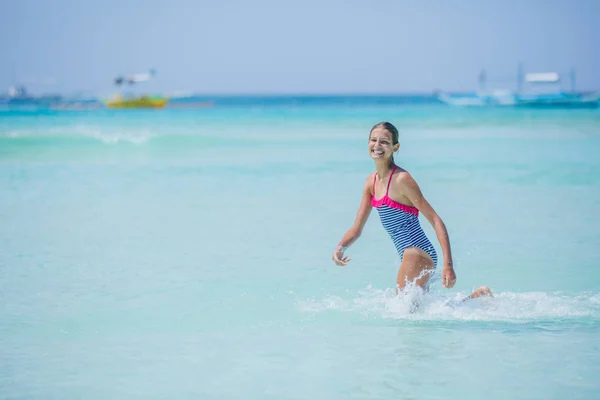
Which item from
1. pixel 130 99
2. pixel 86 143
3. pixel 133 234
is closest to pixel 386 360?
pixel 133 234

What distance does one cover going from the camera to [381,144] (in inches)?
197

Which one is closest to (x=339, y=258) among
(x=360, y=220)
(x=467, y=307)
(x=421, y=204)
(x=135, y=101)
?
(x=360, y=220)

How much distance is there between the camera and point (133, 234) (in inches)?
350

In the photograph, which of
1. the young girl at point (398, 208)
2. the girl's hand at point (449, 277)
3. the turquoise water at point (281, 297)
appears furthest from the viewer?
the young girl at point (398, 208)

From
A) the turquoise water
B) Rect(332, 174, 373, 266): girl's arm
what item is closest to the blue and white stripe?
Rect(332, 174, 373, 266): girl's arm

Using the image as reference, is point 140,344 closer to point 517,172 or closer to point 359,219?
point 359,219

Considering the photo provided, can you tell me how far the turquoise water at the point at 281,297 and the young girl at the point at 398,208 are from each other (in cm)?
34

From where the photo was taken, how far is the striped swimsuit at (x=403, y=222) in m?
5.09

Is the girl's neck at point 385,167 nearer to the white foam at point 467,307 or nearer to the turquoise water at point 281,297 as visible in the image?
the white foam at point 467,307

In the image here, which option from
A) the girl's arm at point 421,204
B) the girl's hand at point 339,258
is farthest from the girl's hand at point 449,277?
the girl's hand at point 339,258

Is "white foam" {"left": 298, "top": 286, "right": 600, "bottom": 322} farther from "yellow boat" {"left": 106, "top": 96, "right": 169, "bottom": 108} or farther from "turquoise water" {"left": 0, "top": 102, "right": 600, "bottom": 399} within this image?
"yellow boat" {"left": 106, "top": 96, "right": 169, "bottom": 108}

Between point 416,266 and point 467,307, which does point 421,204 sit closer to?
point 416,266

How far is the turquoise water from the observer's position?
4293mm

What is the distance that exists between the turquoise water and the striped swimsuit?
43cm
